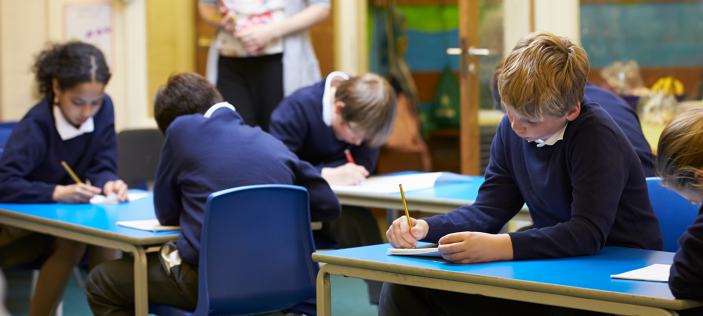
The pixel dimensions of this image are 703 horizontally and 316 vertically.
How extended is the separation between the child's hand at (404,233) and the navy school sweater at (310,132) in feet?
4.02

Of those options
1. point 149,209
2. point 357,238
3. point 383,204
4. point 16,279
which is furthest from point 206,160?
point 16,279

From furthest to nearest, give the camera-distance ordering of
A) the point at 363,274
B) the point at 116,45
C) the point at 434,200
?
the point at 116,45 < the point at 434,200 < the point at 363,274

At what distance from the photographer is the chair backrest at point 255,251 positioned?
1.67 metres

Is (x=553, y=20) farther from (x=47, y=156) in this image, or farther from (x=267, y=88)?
(x=47, y=156)

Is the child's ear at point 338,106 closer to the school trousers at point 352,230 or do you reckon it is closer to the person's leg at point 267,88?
the school trousers at point 352,230

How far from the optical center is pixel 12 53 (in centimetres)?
404

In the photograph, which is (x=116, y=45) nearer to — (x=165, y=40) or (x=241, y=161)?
(x=165, y=40)

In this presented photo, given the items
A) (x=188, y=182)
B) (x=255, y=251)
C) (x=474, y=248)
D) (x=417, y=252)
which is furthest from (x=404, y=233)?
(x=188, y=182)

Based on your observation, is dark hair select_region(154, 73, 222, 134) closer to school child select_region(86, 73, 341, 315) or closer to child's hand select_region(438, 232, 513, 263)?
school child select_region(86, 73, 341, 315)

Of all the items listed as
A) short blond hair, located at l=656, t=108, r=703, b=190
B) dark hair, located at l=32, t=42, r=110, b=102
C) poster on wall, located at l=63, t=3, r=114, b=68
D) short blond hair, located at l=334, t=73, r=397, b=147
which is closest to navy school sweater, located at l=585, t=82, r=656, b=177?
short blond hair, located at l=334, t=73, r=397, b=147

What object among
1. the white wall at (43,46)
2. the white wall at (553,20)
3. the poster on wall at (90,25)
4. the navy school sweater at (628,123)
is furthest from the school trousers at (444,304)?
the poster on wall at (90,25)

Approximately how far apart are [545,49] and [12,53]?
11.8ft

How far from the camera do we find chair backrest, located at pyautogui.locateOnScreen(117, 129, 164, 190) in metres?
3.54

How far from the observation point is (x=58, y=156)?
255cm
